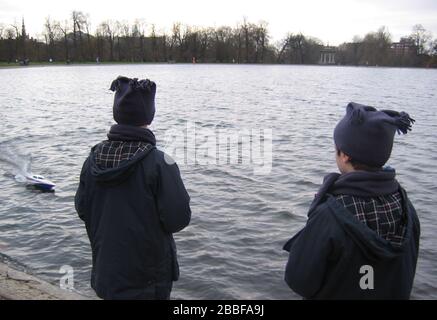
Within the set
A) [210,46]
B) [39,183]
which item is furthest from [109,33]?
[39,183]

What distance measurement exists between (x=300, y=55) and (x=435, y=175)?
513ft

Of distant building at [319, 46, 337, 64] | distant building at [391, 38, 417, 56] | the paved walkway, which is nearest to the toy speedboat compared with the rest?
the paved walkway

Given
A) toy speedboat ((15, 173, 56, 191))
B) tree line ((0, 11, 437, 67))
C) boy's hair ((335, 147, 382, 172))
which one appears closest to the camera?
boy's hair ((335, 147, 382, 172))

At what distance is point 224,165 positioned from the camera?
43.1 ft

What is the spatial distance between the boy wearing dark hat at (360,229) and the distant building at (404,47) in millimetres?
156437

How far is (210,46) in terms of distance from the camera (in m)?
148

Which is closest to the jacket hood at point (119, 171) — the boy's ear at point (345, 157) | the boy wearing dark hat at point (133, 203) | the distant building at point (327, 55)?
the boy wearing dark hat at point (133, 203)

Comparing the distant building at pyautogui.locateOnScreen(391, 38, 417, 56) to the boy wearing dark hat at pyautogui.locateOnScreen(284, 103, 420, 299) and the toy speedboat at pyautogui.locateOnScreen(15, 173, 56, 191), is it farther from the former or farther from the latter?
the boy wearing dark hat at pyautogui.locateOnScreen(284, 103, 420, 299)

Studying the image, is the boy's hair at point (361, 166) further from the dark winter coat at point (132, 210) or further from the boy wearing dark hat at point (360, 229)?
the dark winter coat at point (132, 210)

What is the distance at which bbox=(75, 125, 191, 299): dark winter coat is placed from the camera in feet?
11.2

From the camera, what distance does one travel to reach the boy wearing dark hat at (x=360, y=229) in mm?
2605

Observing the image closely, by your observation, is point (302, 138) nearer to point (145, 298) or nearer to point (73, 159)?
point (73, 159)
